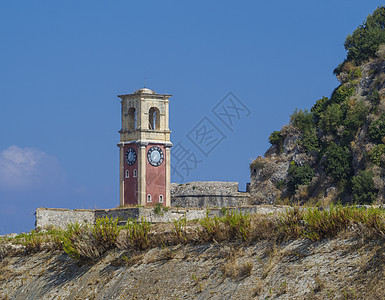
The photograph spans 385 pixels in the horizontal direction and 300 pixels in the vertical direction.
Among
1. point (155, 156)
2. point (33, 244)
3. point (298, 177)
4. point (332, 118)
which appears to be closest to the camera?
point (33, 244)

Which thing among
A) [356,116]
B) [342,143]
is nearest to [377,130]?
[356,116]

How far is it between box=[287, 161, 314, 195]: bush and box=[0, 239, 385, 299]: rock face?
5348 centimetres

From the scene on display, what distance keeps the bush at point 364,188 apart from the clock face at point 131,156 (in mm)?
18762

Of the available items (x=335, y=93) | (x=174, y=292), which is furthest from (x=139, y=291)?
(x=335, y=93)

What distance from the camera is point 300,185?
78312 millimetres

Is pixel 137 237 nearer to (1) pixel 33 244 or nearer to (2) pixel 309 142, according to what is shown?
(1) pixel 33 244

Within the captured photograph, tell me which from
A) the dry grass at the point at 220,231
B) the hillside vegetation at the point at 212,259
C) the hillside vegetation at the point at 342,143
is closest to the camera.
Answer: the hillside vegetation at the point at 212,259

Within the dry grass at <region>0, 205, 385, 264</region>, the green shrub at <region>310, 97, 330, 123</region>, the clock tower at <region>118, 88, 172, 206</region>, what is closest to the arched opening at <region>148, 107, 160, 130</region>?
the clock tower at <region>118, 88, 172, 206</region>

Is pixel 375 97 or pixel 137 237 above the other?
pixel 375 97

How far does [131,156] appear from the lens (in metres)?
75.4

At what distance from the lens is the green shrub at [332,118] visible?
8088 cm

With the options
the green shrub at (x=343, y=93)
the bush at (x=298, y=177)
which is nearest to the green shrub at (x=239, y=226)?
the bush at (x=298, y=177)

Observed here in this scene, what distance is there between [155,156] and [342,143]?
17.1 meters

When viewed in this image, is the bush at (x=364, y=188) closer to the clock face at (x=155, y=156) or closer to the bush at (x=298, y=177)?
the bush at (x=298, y=177)
